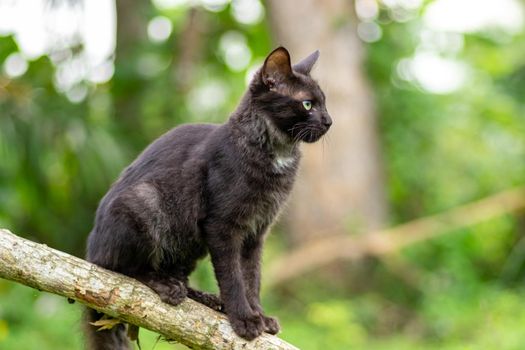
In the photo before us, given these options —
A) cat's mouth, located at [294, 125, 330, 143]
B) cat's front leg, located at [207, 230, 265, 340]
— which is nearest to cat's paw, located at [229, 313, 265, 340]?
cat's front leg, located at [207, 230, 265, 340]

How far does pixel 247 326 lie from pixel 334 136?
587cm

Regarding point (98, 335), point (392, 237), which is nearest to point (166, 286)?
point (98, 335)

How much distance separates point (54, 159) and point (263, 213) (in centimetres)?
389

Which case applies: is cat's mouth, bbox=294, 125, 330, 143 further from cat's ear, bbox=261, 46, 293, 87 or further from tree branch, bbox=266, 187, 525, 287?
tree branch, bbox=266, 187, 525, 287

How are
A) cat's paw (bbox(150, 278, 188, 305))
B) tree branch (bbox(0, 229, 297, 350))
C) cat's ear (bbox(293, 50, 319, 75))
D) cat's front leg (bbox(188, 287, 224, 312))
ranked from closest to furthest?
tree branch (bbox(0, 229, 297, 350)), cat's paw (bbox(150, 278, 188, 305)), cat's front leg (bbox(188, 287, 224, 312)), cat's ear (bbox(293, 50, 319, 75))

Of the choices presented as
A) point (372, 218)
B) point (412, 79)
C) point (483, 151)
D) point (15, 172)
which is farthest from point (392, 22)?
point (15, 172)

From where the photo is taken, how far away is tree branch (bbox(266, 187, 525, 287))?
8844 mm

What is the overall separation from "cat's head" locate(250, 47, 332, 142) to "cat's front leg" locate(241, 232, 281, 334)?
0.59 meters

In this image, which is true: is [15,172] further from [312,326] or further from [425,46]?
[425,46]

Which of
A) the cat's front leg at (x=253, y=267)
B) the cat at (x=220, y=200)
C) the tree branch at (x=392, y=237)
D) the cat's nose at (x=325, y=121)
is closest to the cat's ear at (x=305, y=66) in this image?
the cat at (x=220, y=200)

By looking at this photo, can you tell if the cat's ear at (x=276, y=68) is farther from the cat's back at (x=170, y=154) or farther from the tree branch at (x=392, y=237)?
the tree branch at (x=392, y=237)

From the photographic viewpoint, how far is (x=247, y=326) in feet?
12.5

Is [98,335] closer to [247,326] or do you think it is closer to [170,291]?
[170,291]

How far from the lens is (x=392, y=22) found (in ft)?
33.6
